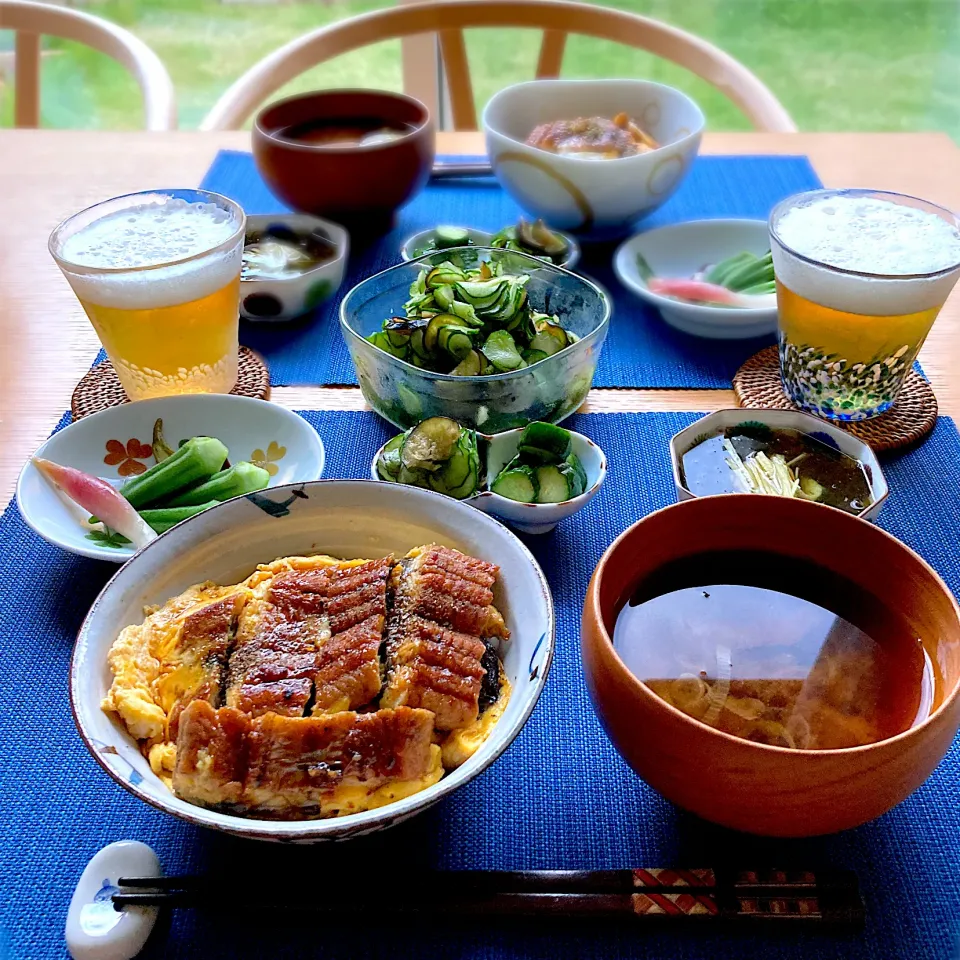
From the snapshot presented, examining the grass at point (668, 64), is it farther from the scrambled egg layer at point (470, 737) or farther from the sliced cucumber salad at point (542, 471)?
the scrambled egg layer at point (470, 737)

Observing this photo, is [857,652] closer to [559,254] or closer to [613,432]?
[613,432]

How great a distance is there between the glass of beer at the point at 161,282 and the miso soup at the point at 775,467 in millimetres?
636

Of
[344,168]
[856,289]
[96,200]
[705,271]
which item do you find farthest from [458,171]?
[856,289]

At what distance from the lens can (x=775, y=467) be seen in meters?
0.96

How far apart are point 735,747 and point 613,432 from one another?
2.06 feet

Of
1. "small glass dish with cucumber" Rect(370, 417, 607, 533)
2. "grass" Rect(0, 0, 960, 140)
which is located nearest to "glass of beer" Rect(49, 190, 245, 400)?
"small glass dish with cucumber" Rect(370, 417, 607, 533)

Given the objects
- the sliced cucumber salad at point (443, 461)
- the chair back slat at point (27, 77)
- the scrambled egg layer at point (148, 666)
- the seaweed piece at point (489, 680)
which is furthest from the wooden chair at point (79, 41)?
the seaweed piece at point (489, 680)

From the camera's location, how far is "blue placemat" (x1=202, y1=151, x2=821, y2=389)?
122cm

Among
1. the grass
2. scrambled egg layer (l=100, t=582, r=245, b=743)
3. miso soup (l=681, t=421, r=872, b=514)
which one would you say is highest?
miso soup (l=681, t=421, r=872, b=514)

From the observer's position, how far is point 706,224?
1438 millimetres

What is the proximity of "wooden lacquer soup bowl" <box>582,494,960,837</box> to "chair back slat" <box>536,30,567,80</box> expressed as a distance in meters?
1.86

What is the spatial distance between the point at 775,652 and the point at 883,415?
55 cm

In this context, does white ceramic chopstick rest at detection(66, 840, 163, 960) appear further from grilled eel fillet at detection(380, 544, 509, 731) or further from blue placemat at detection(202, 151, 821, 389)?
blue placemat at detection(202, 151, 821, 389)

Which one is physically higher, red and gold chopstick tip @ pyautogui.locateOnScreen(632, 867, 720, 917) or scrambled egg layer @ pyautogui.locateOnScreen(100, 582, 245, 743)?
red and gold chopstick tip @ pyautogui.locateOnScreen(632, 867, 720, 917)
